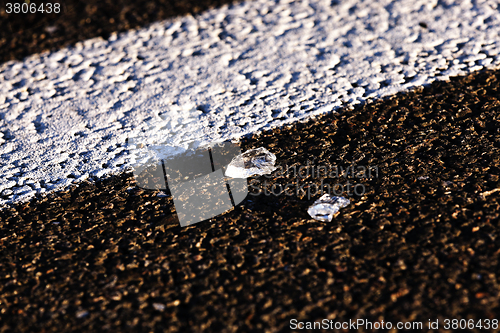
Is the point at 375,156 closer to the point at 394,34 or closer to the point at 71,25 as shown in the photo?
the point at 394,34

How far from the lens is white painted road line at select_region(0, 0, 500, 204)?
209cm

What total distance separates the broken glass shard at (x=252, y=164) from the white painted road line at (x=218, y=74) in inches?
7.2

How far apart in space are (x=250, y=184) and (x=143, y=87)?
1.09 metres

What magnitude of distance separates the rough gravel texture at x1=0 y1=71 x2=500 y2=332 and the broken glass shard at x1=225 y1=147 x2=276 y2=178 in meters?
0.06

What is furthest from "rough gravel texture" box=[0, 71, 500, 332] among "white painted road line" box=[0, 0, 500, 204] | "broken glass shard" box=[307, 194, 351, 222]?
"white painted road line" box=[0, 0, 500, 204]

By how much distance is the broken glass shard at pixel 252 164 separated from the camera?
1826mm

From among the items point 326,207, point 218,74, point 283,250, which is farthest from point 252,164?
point 218,74

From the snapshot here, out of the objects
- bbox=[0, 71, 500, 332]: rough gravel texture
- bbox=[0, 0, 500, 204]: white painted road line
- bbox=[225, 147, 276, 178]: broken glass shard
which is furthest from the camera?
bbox=[0, 0, 500, 204]: white painted road line

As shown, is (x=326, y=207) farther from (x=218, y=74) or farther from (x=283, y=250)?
(x=218, y=74)

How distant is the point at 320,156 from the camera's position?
187 centimetres

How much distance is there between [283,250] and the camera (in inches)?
57.0

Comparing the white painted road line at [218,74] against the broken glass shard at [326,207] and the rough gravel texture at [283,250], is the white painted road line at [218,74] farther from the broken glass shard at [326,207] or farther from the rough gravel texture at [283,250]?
the broken glass shard at [326,207]

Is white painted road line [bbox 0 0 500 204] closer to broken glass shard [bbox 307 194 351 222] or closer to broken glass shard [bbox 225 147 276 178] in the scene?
broken glass shard [bbox 225 147 276 178]

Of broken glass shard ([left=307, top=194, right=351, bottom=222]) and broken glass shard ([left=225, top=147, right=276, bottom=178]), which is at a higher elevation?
broken glass shard ([left=225, top=147, right=276, bottom=178])
